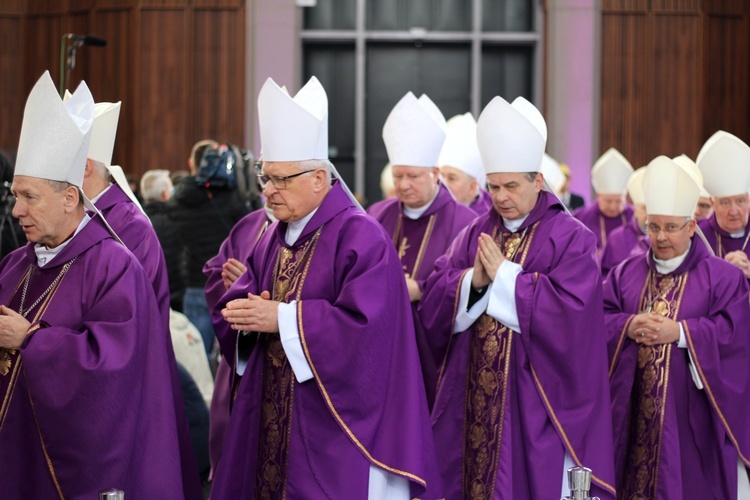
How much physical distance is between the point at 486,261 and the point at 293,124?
101 centimetres

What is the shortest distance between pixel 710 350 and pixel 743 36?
10.5 m

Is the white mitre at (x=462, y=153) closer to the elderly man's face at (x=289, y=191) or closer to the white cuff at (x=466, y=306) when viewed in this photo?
the white cuff at (x=466, y=306)

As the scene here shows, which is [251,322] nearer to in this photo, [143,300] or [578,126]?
[143,300]

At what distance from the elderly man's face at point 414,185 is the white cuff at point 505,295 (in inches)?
58.3

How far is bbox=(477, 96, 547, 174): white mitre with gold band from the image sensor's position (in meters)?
5.16

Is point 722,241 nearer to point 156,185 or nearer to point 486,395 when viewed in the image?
point 486,395

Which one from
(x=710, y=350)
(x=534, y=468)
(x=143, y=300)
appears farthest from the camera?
(x=710, y=350)

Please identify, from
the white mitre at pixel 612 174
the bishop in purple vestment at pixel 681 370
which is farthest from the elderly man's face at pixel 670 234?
the white mitre at pixel 612 174

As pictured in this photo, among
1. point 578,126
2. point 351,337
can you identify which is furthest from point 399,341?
point 578,126

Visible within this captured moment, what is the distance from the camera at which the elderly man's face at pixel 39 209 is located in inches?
159

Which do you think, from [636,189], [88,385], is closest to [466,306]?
[88,385]

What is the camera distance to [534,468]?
496 cm

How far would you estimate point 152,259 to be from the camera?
4.98 metres

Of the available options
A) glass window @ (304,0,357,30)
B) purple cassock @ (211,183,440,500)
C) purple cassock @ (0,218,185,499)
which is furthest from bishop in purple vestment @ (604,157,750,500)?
glass window @ (304,0,357,30)
